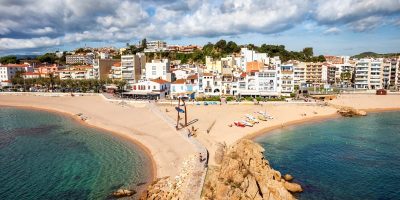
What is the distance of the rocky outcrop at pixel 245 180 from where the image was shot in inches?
916

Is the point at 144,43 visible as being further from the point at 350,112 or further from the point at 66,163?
the point at 66,163

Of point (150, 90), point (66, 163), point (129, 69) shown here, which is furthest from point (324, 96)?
point (66, 163)

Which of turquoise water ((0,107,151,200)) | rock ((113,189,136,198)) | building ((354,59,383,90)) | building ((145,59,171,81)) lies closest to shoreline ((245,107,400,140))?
turquoise water ((0,107,151,200))

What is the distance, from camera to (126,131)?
48312 mm

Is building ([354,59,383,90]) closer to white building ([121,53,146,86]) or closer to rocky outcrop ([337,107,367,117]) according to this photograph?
rocky outcrop ([337,107,367,117])

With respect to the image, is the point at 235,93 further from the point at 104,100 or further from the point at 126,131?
the point at 126,131

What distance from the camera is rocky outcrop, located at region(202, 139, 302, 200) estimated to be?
76.3 ft

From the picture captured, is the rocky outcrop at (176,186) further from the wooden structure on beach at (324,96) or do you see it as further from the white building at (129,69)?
the white building at (129,69)

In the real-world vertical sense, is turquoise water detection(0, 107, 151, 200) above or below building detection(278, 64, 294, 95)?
below

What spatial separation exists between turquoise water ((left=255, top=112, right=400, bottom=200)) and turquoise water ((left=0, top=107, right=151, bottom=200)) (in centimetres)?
1557

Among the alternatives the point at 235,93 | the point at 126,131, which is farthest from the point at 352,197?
the point at 235,93

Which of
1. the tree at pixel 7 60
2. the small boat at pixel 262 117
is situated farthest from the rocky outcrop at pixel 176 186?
the tree at pixel 7 60

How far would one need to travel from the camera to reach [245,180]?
24.1m

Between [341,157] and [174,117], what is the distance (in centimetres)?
2644
